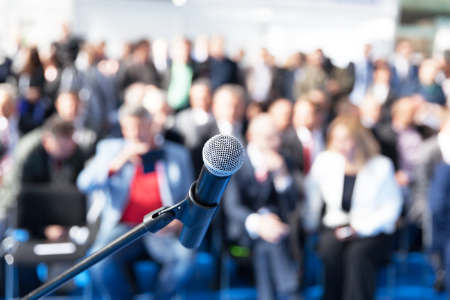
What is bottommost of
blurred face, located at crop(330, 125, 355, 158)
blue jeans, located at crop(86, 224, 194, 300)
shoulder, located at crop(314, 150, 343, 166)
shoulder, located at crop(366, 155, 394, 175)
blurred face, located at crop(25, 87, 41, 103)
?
blue jeans, located at crop(86, 224, 194, 300)

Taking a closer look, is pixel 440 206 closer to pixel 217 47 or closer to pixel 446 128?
pixel 446 128

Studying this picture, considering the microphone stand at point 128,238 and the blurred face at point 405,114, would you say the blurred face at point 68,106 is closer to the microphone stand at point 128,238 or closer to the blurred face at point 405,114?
the blurred face at point 405,114

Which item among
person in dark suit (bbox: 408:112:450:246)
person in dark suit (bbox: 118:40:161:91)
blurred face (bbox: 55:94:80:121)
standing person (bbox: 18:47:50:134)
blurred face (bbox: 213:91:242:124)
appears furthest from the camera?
person in dark suit (bbox: 118:40:161:91)

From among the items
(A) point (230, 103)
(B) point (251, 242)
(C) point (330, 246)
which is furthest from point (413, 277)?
(A) point (230, 103)

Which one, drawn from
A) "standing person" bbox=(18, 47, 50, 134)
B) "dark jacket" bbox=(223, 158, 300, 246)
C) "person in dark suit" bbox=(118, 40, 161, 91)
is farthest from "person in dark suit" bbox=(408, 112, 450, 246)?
"standing person" bbox=(18, 47, 50, 134)

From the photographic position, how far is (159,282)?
275 cm

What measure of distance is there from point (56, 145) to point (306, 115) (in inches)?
70.3

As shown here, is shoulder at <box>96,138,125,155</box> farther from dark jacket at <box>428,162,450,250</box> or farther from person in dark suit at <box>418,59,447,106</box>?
person in dark suit at <box>418,59,447,106</box>

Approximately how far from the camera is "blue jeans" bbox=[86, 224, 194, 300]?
2.68 m

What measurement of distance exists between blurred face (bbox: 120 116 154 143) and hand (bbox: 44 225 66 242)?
0.65 m

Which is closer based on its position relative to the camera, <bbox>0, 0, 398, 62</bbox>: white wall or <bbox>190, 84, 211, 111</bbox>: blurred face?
<bbox>190, 84, 211, 111</bbox>: blurred face

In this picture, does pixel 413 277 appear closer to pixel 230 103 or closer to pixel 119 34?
pixel 230 103

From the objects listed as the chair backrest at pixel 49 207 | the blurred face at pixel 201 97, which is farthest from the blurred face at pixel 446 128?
the chair backrest at pixel 49 207

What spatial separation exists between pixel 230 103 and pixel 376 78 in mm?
2872
